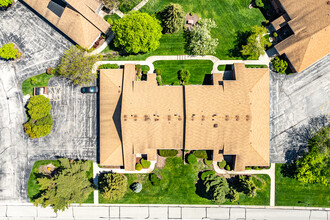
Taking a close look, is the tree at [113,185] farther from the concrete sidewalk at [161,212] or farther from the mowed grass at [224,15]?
the mowed grass at [224,15]

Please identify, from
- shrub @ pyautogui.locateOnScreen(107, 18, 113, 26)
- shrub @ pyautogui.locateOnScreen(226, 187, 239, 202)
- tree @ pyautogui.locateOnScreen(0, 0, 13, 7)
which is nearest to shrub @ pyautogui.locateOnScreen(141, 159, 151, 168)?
shrub @ pyautogui.locateOnScreen(226, 187, 239, 202)

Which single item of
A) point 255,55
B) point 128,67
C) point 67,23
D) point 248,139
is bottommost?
point 248,139

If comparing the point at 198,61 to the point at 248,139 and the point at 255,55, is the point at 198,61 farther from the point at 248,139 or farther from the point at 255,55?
the point at 248,139

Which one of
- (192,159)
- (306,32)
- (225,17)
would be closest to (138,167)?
(192,159)

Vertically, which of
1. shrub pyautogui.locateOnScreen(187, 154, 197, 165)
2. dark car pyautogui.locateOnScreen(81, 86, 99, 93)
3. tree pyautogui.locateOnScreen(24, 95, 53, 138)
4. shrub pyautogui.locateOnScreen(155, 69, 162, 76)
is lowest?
shrub pyautogui.locateOnScreen(187, 154, 197, 165)

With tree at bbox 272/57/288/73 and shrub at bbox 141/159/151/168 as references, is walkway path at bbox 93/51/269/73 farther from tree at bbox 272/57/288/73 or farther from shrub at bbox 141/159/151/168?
shrub at bbox 141/159/151/168

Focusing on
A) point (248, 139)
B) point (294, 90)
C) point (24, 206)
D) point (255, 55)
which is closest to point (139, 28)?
point (255, 55)

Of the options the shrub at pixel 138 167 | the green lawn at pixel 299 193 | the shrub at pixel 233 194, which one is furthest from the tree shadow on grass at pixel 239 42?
the shrub at pixel 138 167
